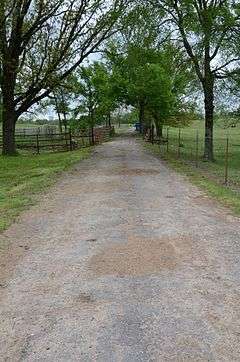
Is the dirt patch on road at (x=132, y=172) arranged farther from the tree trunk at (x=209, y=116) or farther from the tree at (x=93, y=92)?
the tree at (x=93, y=92)

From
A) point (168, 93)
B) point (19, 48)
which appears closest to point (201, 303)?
point (19, 48)

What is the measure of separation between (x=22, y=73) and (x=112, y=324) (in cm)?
2291

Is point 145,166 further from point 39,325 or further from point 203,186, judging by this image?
point 39,325

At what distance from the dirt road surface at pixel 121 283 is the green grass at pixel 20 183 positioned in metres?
Answer: 0.60

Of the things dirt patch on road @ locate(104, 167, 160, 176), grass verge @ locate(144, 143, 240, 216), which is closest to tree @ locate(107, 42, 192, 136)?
dirt patch on road @ locate(104, 167, 160, 176)

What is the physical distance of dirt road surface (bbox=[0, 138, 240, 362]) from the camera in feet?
14.2

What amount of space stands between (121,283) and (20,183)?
10.0 meters

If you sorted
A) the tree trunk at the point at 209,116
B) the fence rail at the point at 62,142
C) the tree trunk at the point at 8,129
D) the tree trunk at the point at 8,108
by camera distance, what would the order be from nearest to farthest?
the tree trunk at the point at 209,116 < the tree trunk at the point at 8,108 < the tree trunk at the point at 8,129 < the fence rail at the point at 62,142

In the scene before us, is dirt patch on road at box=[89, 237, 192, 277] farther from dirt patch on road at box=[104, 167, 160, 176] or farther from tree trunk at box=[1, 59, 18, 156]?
tree trunk at box=[1, 59, 18, 156]

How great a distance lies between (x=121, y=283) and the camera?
580cm

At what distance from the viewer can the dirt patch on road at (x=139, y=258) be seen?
→ 6297 mm

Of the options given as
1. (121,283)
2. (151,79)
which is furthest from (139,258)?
(151,79)

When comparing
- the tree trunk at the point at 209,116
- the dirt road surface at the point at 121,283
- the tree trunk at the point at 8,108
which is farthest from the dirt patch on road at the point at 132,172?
the tree trunk at the point at 8,108

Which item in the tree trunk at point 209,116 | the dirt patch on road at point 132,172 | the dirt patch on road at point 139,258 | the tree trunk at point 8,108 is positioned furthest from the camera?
the tree trunk at point 8,108
